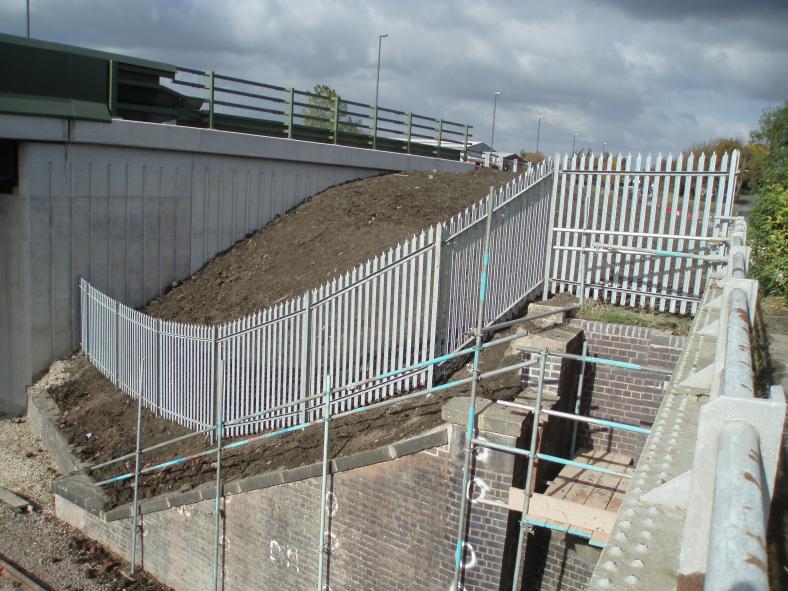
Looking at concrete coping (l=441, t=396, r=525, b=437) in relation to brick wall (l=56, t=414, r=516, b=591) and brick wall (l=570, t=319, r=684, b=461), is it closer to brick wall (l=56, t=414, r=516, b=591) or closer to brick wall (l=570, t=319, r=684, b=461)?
brick wall (l=56, t=414, r=516, b=591)

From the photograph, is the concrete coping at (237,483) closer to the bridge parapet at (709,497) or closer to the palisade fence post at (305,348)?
the palisade fence post at (305,348)

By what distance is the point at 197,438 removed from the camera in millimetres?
9789

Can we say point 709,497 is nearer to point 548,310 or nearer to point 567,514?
point 567,514

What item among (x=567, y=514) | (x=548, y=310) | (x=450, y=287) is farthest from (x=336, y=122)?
(x=567, y=514)

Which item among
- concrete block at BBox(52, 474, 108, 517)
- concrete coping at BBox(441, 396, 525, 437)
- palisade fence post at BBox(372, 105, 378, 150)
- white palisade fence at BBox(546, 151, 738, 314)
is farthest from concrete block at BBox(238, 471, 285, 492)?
palisade fence post at BBox(372, 105, 378, 150)

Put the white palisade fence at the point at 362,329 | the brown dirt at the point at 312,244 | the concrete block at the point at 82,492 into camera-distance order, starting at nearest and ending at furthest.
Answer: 1. the white palisade fence at the point at 362,329
2. the concrete block at the point at 82,492
3. the brown dirt at the point at 312,244

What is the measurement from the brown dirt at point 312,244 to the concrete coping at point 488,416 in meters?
6.48

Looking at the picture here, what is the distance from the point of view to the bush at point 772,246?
31.2ft

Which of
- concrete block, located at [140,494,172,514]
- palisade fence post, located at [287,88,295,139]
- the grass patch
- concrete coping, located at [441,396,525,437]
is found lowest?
concrete block, located at [140,494,172,514]

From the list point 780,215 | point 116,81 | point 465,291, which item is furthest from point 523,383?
point 116,81

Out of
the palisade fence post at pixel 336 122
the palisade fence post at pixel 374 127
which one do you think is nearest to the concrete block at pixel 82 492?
the palisade fence post at pixel 336 122

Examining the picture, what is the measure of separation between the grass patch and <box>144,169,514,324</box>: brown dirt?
4698mm

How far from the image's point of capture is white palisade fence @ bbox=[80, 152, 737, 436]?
314 inches

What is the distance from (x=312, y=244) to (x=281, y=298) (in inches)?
84.5
